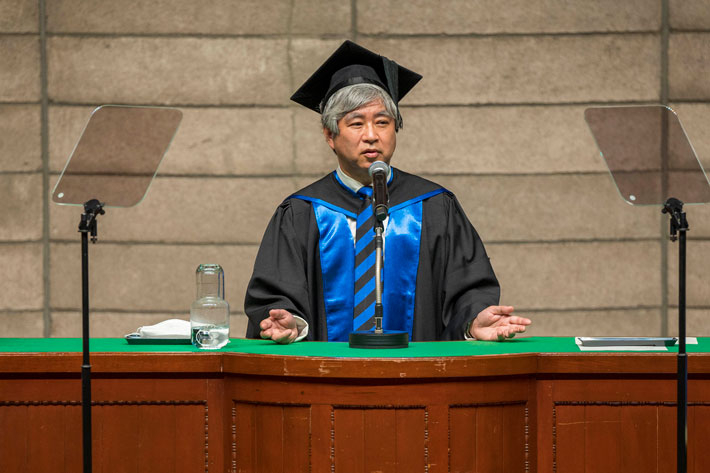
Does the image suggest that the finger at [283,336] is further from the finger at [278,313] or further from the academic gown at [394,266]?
the academic gown at [394,266]

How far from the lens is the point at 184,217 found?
6.24 meters

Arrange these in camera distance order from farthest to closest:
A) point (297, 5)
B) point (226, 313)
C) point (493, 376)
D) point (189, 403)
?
point (297, 5), point (226, 313), point (189, 403), point (493, 376)

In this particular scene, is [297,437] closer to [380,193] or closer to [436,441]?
[436,441]

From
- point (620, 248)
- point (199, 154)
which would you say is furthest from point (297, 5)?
point (620, 248)

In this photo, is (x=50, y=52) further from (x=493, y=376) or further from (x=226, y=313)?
(x=493, y=376)

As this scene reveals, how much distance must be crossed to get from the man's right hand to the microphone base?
13.0 inches

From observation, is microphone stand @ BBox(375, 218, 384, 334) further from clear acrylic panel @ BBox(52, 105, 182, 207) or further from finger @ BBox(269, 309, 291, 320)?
clear acrylic panel @ BBox(52, 105, 182, 207)

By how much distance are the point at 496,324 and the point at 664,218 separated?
3356 millimetres

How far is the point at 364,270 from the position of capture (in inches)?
146

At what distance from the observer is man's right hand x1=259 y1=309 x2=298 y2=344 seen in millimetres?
3207

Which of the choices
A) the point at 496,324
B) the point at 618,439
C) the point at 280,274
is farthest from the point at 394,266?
the point at 618,439

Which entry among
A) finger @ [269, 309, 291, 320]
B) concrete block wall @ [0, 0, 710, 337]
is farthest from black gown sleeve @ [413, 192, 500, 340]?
concrete block wall @ [0, 0, 710, 337]

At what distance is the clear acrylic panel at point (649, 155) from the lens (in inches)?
117

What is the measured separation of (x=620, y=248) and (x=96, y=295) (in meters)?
3.64
